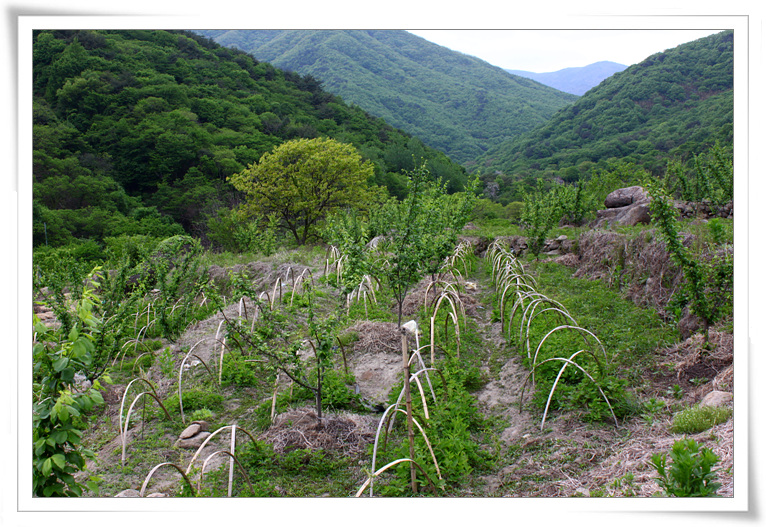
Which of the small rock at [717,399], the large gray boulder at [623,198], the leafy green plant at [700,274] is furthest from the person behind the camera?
the large gray boulder at [623,198]

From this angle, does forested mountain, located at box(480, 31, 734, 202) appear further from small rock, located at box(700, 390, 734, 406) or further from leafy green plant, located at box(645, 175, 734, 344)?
small rock, located at box(700, 390, 734, 406)

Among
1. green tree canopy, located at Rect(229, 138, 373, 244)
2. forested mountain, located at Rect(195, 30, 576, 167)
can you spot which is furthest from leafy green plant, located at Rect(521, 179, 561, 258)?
forested mountain, located at Rect(195, 30, 576, 167)

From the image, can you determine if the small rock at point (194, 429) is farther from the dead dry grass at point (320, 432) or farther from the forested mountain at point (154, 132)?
the forested mountain at point (154, 132)

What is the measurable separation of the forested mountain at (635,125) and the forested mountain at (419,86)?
411 cm

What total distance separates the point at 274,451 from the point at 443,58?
53.6 metres

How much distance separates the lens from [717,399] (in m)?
3.92

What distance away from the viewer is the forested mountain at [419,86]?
48.7 metres

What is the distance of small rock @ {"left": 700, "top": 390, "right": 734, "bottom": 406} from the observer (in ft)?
12.6

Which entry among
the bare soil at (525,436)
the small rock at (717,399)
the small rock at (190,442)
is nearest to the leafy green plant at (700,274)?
the bare soil at (525,436)

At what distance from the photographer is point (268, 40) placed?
2020 inches
